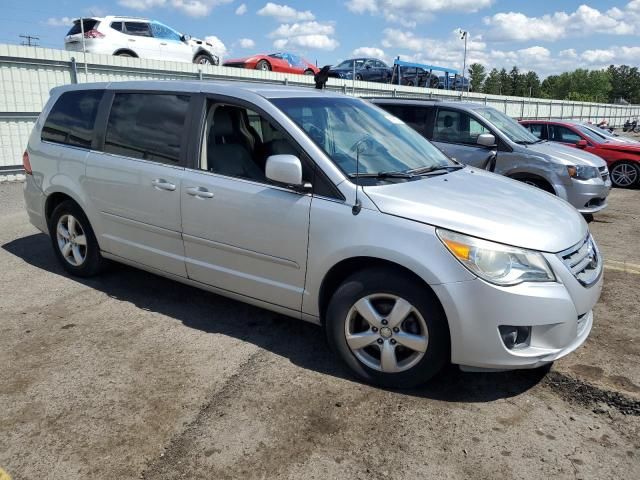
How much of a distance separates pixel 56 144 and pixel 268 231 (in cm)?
270

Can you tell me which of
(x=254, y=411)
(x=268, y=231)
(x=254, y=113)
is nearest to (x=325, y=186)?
(x=268, y=231)

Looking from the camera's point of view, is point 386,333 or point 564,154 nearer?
point 386,333

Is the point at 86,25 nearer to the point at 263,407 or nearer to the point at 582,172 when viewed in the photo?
the point at 582,172

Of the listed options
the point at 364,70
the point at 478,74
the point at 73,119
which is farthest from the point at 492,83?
the point at 73,119

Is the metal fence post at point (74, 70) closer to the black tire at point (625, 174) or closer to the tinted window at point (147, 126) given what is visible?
the tinted window at point (147, 126)

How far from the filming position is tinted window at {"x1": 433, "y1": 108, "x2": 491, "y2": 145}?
26.9 feet

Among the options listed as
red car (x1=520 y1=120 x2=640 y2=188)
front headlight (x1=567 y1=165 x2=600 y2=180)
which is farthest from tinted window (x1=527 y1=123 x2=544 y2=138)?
front headlight (x1=567 y1=165 x2=600 y2=180)

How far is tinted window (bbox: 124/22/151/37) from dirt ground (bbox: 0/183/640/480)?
11659 mm

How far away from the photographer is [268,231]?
139 inches

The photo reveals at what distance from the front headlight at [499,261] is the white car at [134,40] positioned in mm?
12835

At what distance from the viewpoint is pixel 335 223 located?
3248 millimetres

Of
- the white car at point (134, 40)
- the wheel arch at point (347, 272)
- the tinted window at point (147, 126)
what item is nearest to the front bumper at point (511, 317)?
the wheel arch at point (347, 272)

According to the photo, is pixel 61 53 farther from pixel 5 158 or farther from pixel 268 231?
pixel 268 231

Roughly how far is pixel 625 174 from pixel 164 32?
505 inches
